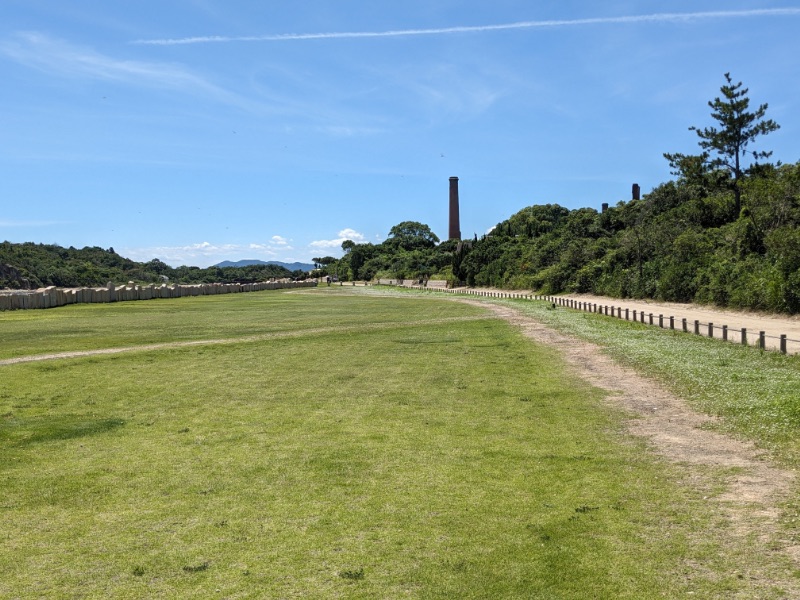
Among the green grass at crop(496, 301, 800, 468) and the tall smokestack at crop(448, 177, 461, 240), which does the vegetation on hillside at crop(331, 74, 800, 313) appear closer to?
the green grass at crop(496, 301, 800, 468)

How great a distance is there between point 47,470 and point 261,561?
17.8 feet

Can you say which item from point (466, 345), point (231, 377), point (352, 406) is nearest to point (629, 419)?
point (352, 406)

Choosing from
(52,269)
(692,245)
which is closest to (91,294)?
(692,245)

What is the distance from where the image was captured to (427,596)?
6695 millimetres

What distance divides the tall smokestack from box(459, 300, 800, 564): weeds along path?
156 m

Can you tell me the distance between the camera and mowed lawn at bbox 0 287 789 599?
7.11 m

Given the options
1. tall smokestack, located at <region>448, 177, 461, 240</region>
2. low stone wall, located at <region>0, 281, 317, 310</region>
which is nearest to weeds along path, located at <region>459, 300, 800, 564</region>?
low stone wall, located at <region>0, 281, 317, 310</region>

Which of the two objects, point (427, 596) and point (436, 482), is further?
point (436, 482)

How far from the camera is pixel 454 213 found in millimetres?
178000

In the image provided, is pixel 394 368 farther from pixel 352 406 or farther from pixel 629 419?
pixel 629 419

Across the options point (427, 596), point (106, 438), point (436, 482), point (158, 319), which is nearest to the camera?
point (427, 596)

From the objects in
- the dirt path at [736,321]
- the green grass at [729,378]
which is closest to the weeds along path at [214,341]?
the green grass at [729,378]

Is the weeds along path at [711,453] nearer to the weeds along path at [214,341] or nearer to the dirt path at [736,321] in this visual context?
the dirt path at [736,321]

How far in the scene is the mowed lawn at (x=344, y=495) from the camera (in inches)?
280
